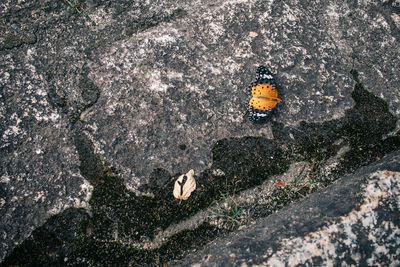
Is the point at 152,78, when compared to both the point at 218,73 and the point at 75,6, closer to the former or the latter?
the point at 218,73

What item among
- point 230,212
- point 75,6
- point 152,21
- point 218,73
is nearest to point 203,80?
point 218,73

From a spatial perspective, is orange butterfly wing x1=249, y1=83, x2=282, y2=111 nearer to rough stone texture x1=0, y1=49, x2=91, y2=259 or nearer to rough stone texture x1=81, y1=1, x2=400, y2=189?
rough stone texture x1=81, y1=1, x2=400, y2=189

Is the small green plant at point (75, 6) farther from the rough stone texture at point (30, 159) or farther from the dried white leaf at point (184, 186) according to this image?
the dried white leaf at point (184, 186)

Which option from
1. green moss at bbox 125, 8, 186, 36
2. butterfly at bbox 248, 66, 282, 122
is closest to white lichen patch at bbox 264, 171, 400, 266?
butterfly at bbox 248, 66, 282, 122

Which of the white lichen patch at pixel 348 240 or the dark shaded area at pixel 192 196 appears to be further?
the dark shaded area at pixel 192 196

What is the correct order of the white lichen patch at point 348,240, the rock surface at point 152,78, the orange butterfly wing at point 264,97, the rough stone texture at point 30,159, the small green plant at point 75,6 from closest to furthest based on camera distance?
the white lichen patch at point 348,240, the rough stone texture at point 30,159, the rock surface at point 152,78, the orange butterfly wing at point 264,97, the small green plant at point 75,6

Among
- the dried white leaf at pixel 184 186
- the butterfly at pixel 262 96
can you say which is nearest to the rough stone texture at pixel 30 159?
the dried white leaf at pixel 184 186

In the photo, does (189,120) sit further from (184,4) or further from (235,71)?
(184,4)
